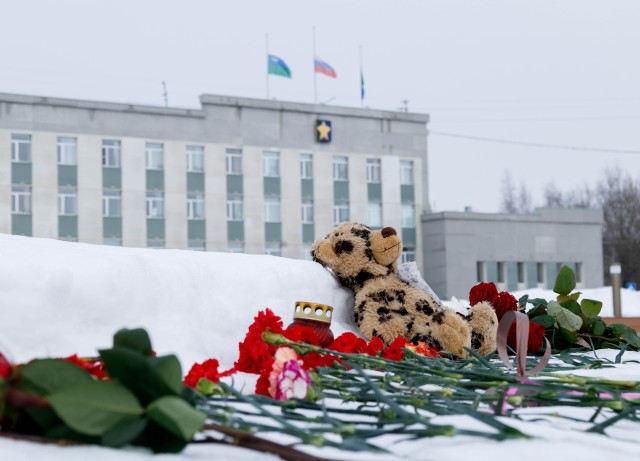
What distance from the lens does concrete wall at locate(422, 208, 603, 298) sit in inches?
1160

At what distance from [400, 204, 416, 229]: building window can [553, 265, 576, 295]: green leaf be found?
27.4 meters

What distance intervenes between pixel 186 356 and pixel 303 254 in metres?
26.9

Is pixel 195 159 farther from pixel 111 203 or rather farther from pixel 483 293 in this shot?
pixel 483 293

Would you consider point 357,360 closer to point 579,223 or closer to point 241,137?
point 241,137

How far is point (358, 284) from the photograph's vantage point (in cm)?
265

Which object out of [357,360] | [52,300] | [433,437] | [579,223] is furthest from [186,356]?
[579,223]

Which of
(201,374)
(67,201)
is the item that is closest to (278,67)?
(67,201)

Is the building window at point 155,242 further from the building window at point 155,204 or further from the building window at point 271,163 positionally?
the building window at point 271,163

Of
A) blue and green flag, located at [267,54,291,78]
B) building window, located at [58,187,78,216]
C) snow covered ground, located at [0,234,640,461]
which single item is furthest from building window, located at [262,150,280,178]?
snow covered ground, located at [0,234,640,461]

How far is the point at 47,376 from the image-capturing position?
92 centimetres

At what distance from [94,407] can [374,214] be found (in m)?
29.1

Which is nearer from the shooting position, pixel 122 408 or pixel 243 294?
pixel 122 408

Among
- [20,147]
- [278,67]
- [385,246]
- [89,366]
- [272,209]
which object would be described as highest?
[278,67]

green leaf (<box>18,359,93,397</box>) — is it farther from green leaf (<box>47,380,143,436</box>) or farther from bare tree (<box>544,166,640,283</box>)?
bare tree (<box>544,166,640,283</box>)
